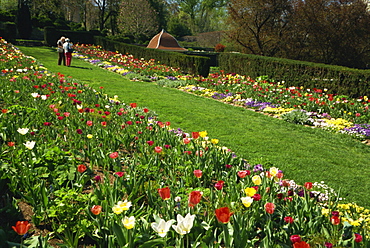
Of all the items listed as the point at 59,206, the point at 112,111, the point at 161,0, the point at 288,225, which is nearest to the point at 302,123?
the point at 112,111

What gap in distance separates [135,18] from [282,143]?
32592 millimetres

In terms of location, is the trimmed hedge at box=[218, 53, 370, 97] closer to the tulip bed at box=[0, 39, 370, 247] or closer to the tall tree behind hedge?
the tulip bed at box=[0, 39, 370, 247]

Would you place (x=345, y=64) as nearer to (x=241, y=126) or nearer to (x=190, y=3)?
(x=241, y=126)

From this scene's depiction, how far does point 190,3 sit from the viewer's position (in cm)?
6569

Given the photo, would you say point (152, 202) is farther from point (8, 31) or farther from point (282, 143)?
point (8, 31)

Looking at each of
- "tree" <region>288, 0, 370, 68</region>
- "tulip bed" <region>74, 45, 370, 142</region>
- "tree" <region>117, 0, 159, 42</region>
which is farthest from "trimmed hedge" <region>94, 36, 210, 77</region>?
"tree" <region>117, 0, 159, 42</region>

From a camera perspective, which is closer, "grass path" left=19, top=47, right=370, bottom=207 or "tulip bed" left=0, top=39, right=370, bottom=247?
"tulip bed" left=0, top=39, right=370, bottom=247

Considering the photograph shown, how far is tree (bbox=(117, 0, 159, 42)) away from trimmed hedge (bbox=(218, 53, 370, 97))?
2101 cm

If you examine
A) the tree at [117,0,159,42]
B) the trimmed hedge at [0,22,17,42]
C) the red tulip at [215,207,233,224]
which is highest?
the tree at [117,0,159,42]

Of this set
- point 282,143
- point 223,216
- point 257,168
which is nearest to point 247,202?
point 223,216

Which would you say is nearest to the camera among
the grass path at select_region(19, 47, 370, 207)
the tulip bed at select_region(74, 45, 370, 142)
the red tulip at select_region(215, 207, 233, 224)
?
the red tulip at select_region(215, 207, 233, 224)

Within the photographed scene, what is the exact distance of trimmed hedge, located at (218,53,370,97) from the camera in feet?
31.7

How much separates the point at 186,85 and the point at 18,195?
9462 millimetres

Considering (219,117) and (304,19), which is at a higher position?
(304,19)
